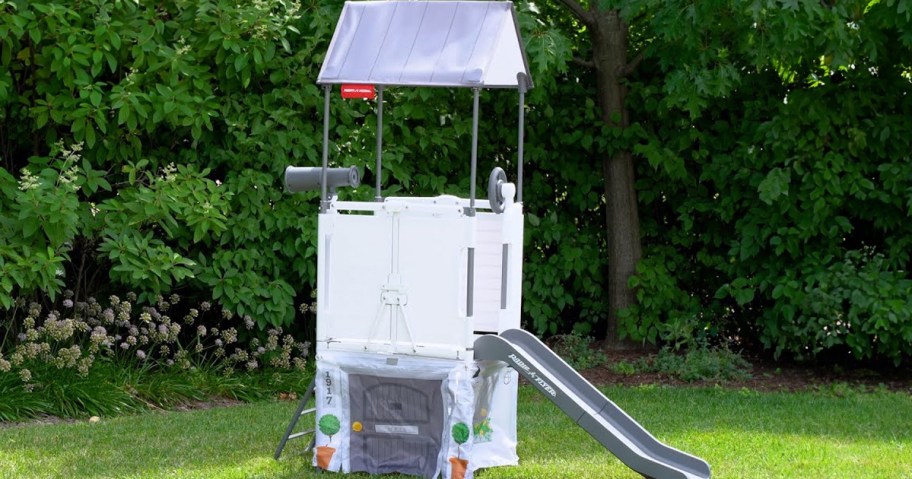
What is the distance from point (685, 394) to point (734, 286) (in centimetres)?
134

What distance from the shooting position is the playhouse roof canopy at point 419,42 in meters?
5.03

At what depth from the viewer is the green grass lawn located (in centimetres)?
513

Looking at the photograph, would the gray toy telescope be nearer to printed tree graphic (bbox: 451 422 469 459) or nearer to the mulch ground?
printed tree graphic (bbox: 451 422 469 459)

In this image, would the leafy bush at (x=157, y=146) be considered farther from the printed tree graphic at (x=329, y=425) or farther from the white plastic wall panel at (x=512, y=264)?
the white plastic wall panel at (x=512, y=264)

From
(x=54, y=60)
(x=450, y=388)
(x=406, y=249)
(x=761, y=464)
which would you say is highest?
(x=54, y=60)

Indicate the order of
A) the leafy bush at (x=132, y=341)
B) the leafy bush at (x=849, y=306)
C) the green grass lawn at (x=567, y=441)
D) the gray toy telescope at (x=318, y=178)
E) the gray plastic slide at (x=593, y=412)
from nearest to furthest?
the gray plastic slide at (x=593, y=412) → the green grass lawn at (x=567, y=441) → the gray toy telescope at (x=318, y=178) → the leafy bush at (x=132, y=341) → the leafy bush at (x=849, y=306)

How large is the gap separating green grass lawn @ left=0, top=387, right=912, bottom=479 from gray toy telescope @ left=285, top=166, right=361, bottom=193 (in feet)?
4.19

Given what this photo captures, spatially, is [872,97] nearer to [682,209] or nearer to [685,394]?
[682,209]

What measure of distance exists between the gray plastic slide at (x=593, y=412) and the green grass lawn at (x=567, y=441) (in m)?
0.21

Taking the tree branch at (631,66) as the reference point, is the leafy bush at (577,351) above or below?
below

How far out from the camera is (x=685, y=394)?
7.25m

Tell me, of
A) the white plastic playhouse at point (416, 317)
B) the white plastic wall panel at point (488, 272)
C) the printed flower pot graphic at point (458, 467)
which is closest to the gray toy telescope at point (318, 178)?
the white plastic playhouse at point (416, 317)

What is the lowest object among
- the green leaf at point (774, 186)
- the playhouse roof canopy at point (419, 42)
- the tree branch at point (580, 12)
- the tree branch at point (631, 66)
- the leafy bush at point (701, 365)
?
the leafy bush at point (701, 365)

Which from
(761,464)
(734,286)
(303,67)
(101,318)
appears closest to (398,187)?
(303,67)
